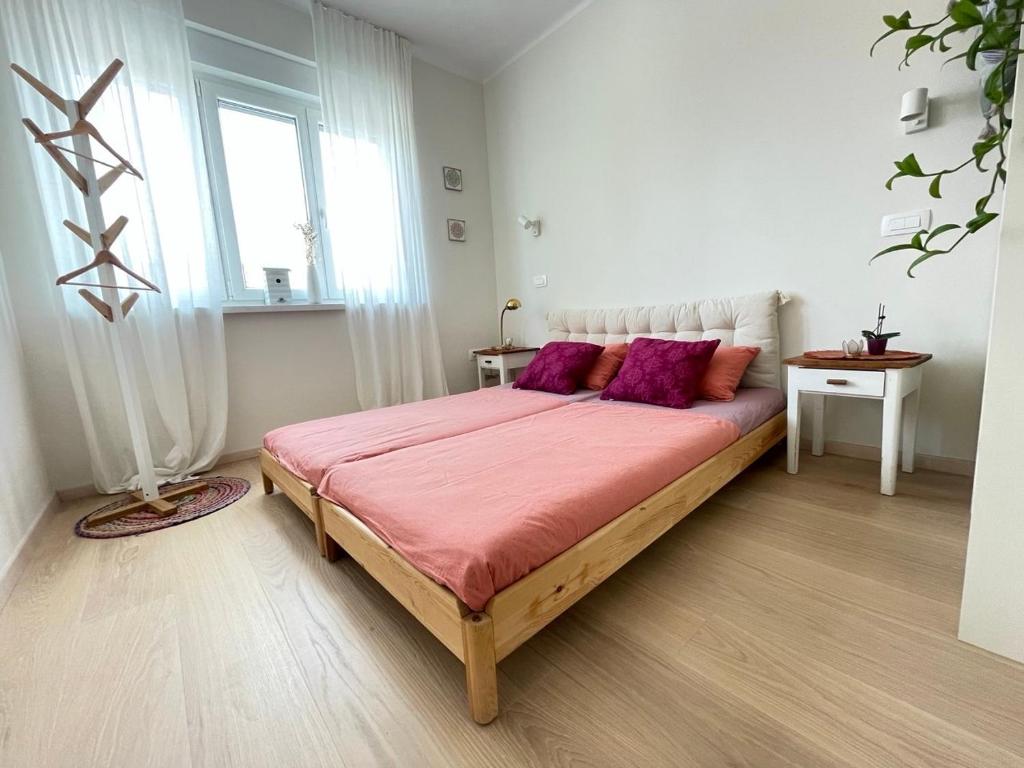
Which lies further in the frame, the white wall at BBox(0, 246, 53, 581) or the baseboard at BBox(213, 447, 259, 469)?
the baseboard at BBox(213, 447, 259, 469)

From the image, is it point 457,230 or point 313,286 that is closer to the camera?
point 313,286

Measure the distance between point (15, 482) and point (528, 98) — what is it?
3868 millimetres

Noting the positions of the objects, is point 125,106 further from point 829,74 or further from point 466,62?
point 829,74

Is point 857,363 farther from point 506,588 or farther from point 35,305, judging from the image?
point 35,305

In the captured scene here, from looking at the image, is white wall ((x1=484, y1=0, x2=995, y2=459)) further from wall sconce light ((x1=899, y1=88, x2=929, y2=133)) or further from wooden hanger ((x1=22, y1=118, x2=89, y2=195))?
wooden hanger ((x1=22, y1=118, x2=89, y2=195))

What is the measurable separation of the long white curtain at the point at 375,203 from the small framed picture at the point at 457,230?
0.39m

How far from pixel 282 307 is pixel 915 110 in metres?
3.49

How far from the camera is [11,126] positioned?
199 cm

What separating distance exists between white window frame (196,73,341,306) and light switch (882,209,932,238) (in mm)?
3226

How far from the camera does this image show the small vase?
2926 mm

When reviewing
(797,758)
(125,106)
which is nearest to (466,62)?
(125,106)

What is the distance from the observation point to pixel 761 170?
2.25 meters

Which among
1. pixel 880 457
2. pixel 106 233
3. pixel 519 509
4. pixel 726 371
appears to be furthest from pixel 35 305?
pixel 880 457

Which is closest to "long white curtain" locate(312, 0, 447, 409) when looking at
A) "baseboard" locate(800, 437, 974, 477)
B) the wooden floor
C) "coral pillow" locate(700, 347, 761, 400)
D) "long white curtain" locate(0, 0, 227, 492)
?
"long white curtain" locate(0, 0, 227, 492)
